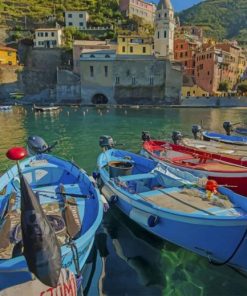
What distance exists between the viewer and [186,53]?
223ft

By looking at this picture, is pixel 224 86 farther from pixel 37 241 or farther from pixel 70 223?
pixel 37 241

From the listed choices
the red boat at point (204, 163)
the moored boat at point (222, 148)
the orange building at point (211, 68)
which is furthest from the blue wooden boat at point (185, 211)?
the orange building at point (211, 68)

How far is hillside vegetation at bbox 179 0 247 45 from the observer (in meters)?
127

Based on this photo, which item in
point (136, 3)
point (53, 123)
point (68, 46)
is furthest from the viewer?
point (136, 3)

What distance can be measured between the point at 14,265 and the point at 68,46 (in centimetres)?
6671

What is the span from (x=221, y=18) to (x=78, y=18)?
88.7 meters

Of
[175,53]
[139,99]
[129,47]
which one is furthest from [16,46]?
[175,53]

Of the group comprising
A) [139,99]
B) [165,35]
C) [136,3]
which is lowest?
[139,99]

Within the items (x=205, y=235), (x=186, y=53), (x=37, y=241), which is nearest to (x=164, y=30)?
(x=186, y=53)

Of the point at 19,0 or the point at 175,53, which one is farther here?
the point at 19,0

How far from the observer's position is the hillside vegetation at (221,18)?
127 meters

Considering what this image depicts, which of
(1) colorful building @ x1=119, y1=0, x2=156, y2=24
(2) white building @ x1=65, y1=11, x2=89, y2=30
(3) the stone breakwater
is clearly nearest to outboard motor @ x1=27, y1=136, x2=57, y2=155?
(3) the stone breakwater

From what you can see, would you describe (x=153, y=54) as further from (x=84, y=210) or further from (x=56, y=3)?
(x=84, y=210)

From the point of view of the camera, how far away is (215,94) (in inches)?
2470
